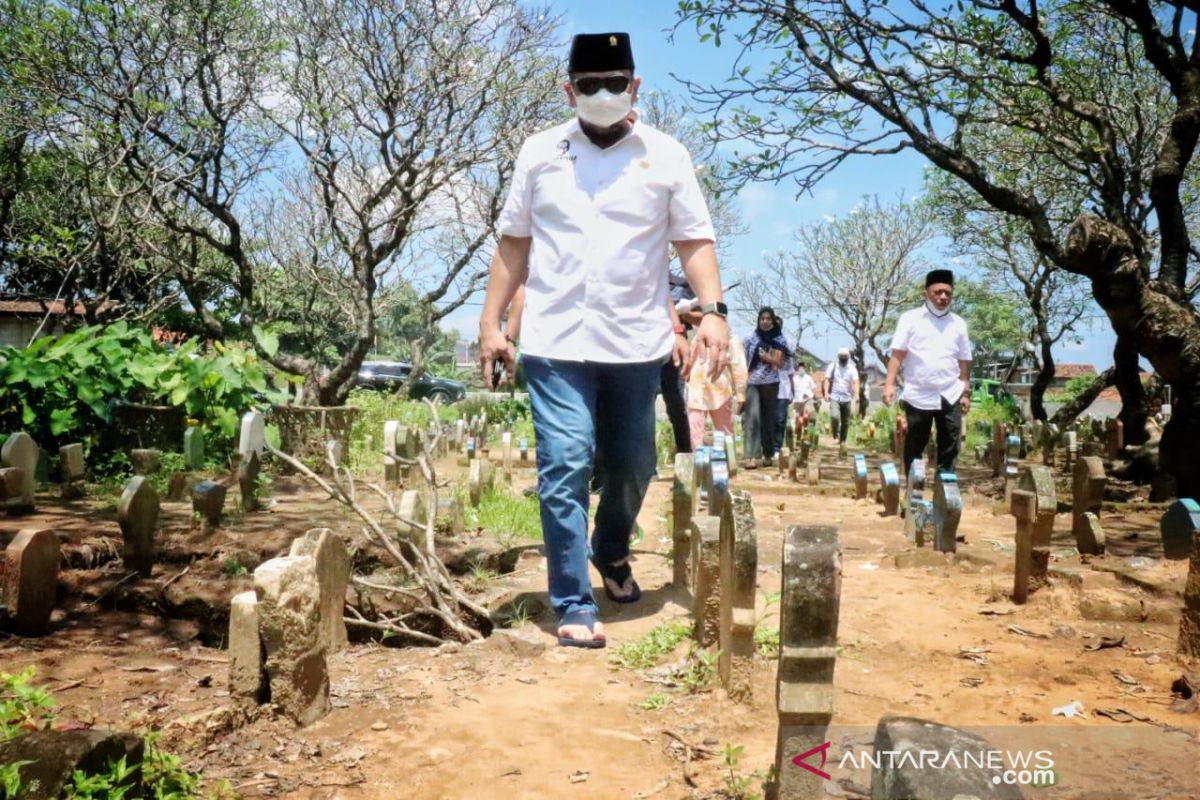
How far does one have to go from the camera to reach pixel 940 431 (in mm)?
6336

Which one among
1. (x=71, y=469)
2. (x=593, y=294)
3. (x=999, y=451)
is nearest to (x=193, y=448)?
(x=71, y=469)

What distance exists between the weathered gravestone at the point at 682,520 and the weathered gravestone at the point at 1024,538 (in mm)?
1350

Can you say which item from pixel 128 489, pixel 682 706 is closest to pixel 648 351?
pixel 682 706

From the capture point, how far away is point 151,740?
209 centimetres

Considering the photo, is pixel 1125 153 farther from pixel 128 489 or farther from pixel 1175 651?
pixel 128 489

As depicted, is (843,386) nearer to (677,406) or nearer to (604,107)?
(677,406)

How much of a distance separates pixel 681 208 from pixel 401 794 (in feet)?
7.07

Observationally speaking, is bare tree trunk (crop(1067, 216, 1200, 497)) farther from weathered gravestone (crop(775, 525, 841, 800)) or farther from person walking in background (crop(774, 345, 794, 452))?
weathered gravestone (crop(775, 525, 841, 800))

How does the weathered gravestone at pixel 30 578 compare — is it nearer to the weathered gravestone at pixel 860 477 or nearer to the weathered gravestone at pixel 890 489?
the weathered gravestone at pixel 890 489

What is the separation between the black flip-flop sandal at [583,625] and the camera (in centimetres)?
312

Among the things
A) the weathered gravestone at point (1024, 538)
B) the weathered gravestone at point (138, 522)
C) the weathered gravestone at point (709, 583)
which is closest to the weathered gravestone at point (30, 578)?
the weathered gravestone at point (138, 522)

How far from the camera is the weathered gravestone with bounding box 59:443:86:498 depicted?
6.83m

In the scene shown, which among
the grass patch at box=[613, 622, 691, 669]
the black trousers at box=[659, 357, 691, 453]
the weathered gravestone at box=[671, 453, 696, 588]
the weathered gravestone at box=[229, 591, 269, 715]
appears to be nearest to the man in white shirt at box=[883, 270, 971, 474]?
the black trousers at box=[659, 357, 691, 453]

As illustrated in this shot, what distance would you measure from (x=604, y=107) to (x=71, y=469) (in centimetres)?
574
